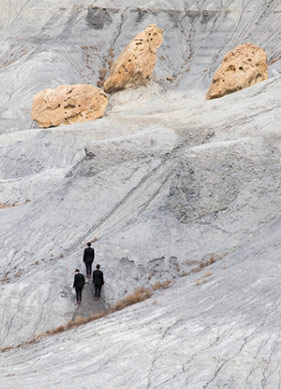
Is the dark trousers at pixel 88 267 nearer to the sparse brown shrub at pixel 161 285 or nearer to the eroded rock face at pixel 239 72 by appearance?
the sparse brown shrub at pixel 161 285

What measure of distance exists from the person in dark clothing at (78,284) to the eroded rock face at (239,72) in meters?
29.8

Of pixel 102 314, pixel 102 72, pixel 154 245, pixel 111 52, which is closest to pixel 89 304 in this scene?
pixel 102 314

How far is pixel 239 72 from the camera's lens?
1718 inches

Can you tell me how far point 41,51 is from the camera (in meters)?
60.2

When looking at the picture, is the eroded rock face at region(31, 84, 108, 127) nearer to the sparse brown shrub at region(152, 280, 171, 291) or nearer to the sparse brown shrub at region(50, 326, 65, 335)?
the sparse brown shrub at region(152, 280, 171, 291)

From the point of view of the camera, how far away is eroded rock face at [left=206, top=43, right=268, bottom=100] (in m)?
43.2

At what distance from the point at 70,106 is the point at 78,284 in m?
28.3

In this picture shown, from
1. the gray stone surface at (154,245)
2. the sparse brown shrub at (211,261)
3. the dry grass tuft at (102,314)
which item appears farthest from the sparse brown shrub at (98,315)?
the sparse brown shrub at (211,261)

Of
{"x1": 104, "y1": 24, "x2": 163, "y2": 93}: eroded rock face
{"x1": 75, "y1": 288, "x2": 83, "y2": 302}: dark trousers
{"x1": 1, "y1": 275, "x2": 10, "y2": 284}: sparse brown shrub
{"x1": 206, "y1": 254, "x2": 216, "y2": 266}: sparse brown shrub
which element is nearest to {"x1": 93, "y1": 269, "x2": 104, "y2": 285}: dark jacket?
{"x1": 75, "y1": 288, "x2": 83, "y2": 302}: dark trousers

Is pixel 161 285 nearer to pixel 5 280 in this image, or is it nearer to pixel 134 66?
pixel 5 280

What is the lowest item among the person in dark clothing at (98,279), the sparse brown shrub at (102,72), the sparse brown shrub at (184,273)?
the sparse brown shrub at (102,72)

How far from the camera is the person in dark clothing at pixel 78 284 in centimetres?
1597

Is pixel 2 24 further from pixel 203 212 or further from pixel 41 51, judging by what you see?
pixel 203 212

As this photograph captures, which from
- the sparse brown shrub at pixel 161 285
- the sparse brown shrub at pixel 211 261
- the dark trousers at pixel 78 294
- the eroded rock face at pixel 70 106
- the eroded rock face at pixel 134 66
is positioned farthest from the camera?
the eroded rock face at pixel 134 66
